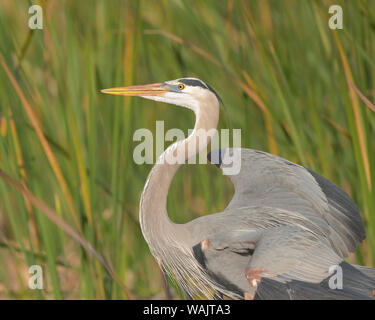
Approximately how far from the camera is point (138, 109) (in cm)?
201

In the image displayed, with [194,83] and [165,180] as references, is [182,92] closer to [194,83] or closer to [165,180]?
[194,83]

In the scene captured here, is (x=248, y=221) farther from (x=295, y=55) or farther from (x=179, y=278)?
(x=295, y=55)

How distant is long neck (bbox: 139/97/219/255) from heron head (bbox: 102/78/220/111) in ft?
0.07

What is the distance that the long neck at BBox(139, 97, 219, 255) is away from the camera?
5.48 ft

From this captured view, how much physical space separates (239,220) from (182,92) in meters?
0.48

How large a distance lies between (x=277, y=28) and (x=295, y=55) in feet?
0.45
